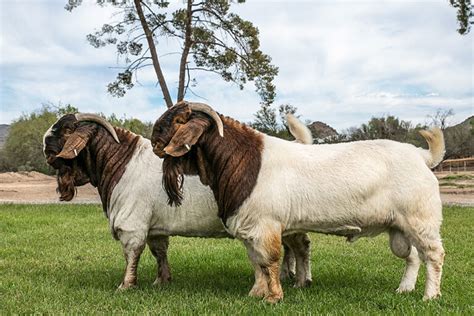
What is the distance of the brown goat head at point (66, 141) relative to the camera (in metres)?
6.94

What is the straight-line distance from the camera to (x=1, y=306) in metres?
5.96

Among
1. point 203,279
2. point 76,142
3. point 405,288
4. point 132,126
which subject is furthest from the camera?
point 132,126

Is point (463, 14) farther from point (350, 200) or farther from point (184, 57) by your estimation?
point (350, 200)

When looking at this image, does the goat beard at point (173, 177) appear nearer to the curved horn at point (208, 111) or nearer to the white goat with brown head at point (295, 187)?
the white goat with brown head at point (295, 187)

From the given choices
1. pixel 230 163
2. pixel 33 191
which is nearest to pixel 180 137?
pixel 230 163

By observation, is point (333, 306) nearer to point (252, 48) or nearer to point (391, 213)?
point (391, 213)

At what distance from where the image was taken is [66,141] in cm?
686

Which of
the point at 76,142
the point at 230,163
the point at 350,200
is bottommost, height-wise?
the point at 350,200

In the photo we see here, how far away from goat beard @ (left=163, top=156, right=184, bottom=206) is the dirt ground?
18.7m

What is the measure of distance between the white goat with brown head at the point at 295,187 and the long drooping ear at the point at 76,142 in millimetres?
1240

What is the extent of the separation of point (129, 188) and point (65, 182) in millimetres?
840

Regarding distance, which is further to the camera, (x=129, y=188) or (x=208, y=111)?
(x=129, y=188)

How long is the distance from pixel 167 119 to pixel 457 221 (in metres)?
10.5

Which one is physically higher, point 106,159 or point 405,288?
point 106,159
